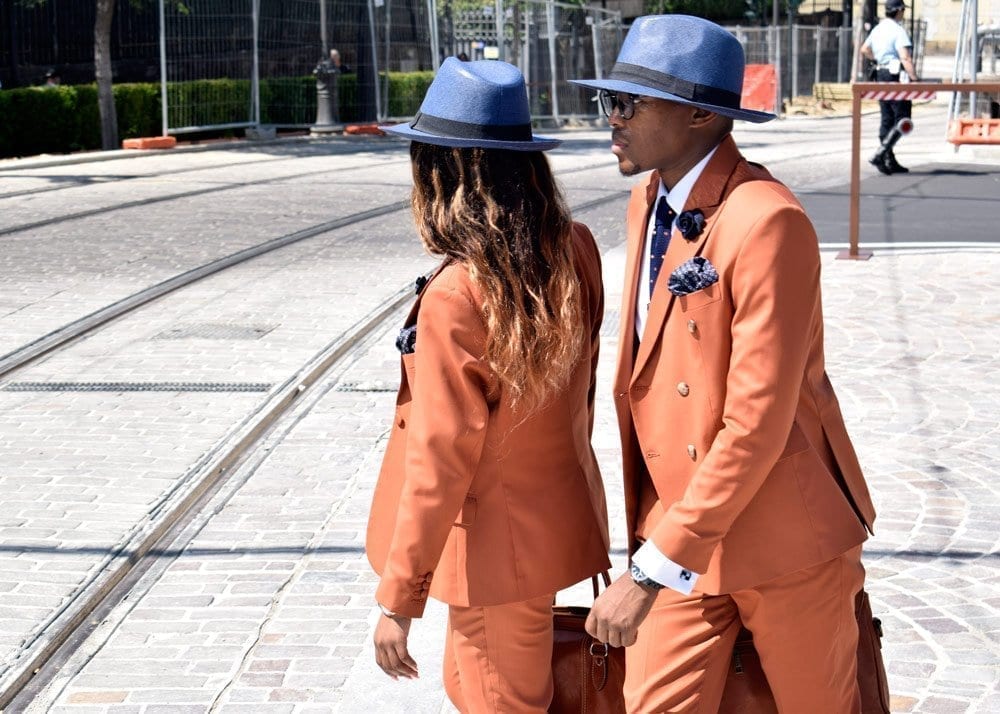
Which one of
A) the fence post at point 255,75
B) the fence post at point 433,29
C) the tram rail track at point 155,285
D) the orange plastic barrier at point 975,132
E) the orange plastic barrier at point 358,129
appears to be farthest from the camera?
the fence post at point 433,29

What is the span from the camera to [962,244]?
11.6 metres

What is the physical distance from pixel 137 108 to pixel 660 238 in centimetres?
2174

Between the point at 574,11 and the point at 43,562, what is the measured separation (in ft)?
93.1

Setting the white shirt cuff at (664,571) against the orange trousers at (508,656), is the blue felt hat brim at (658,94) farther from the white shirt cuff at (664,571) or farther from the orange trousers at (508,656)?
the orange trousers at (508,656)

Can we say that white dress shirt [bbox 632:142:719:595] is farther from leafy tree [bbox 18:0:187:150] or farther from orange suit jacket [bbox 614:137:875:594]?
leafy tree [bbox 18:0:187:150]

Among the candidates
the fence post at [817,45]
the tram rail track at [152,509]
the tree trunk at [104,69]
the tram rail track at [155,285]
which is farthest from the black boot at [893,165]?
the fence post at [817,45]

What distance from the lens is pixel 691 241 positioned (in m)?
2.46

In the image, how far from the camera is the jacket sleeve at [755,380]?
2.31 meters

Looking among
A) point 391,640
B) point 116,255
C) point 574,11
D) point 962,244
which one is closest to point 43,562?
point 391,640

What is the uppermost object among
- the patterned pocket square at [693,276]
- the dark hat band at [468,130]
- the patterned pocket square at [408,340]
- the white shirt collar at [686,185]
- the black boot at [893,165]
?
the dark hat band at [468,130]

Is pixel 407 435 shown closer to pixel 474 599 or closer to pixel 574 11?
pixel 474 599

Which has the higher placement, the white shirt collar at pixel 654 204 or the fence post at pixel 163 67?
the fence post at pixel 163 67

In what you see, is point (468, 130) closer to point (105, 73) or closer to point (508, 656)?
point (508, 656)

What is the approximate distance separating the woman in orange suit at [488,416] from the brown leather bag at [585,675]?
5cm
